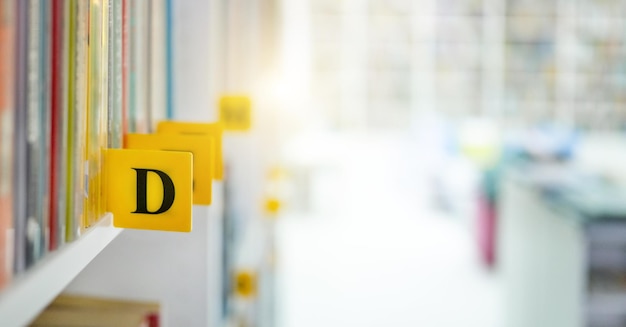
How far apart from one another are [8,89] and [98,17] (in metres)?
0.18

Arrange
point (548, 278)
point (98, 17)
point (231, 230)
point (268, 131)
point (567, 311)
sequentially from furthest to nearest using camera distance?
point (548, 278), point (567, 311), point (268, 131), point (231, 230), point (98, 17)

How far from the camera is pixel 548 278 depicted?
2686 mm

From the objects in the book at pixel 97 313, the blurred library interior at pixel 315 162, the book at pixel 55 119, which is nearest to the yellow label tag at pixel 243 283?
the blurred library interior at pixel 315 162

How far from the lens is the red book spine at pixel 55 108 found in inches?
17.3

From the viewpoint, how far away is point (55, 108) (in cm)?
45

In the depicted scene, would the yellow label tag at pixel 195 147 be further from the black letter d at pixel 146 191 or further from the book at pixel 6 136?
the book at pixel 6 136

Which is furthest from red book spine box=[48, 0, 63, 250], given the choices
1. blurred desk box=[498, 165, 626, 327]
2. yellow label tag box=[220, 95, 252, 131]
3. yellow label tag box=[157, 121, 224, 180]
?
blurred desk box=[498, 165, 626, 327]

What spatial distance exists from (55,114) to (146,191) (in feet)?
0.51

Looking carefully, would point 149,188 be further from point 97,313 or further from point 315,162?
point 315,162

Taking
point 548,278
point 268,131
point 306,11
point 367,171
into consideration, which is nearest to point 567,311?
point 548,278

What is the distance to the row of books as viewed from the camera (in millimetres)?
385

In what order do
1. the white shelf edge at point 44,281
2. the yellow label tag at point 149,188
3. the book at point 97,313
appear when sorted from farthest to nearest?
the book at point 97,313
the yellow label tag at point 149,188
the white shelf edge at point 44,281

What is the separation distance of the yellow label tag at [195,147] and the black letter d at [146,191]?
0.24 ft

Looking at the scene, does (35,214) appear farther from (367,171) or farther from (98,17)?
(367,171)
